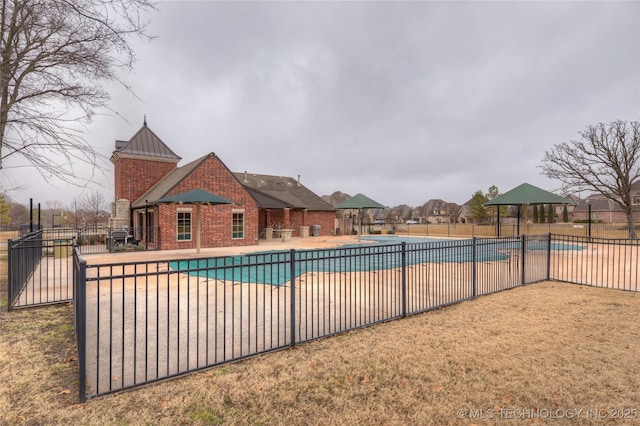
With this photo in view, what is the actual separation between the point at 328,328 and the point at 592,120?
3561 cm

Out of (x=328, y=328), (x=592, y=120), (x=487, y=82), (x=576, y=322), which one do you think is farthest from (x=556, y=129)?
A: (x=328, y=328)

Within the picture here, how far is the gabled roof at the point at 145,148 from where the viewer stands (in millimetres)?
21078

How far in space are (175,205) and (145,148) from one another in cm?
743

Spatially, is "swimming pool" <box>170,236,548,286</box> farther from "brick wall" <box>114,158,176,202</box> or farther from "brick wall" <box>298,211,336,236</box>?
"brick wall" <box>298,211,336,236</box>

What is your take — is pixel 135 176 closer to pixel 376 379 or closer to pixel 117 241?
pixel 117 241

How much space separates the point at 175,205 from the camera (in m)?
17.3

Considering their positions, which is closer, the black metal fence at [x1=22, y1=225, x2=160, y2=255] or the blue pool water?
the blue pool water

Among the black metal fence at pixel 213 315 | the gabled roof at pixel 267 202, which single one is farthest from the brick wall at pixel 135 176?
the black metal fence at pixel 213 315

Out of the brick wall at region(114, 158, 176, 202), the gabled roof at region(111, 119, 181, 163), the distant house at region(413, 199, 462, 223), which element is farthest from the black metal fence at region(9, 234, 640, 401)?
the distant house at region(413, 199, 462, 223)

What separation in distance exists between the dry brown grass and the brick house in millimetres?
12634

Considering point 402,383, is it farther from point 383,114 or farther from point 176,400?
point 383,114

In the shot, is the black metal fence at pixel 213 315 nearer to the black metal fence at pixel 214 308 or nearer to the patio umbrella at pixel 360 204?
the black metal fence at pixel 214 308

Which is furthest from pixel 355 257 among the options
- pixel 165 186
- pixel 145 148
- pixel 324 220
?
pixel 324 220

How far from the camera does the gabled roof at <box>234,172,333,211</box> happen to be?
93.8ft
